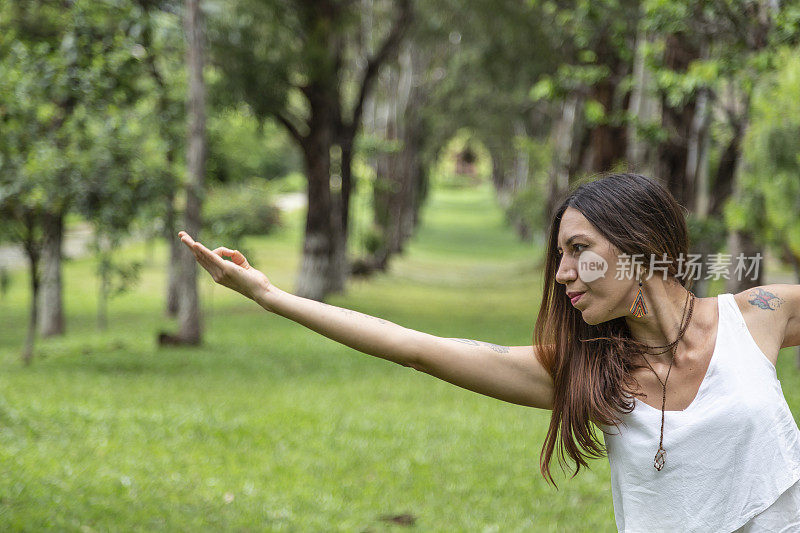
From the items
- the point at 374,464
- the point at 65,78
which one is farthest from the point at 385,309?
the point at 374,464

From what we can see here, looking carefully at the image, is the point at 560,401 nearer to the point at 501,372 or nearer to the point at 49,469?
the point at 501,372

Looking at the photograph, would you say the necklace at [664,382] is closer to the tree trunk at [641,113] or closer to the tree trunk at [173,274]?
the tree trunk at [641,113]

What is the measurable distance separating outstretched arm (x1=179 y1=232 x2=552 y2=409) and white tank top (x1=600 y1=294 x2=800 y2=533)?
0.29 metres

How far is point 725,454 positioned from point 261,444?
5.89 metres

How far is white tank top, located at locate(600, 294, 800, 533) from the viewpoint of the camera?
6.59ft

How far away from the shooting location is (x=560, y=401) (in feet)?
7.29

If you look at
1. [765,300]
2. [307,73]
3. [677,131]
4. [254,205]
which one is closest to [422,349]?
[765,300]

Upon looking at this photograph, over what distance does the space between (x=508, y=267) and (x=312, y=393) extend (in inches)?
976

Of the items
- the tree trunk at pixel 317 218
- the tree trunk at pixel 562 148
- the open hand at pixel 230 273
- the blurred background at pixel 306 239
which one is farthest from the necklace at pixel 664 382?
the tree trunk at pixel 562 148

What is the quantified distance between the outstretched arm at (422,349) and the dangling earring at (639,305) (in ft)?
0.92

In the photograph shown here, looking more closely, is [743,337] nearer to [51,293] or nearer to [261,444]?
[261,444]

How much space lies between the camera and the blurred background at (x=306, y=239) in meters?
6.23

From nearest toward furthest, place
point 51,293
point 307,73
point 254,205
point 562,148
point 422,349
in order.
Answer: point 422,349 < point 51,293 < point 307,73 < point 562,148 < point 254,205

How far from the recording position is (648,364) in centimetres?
215
